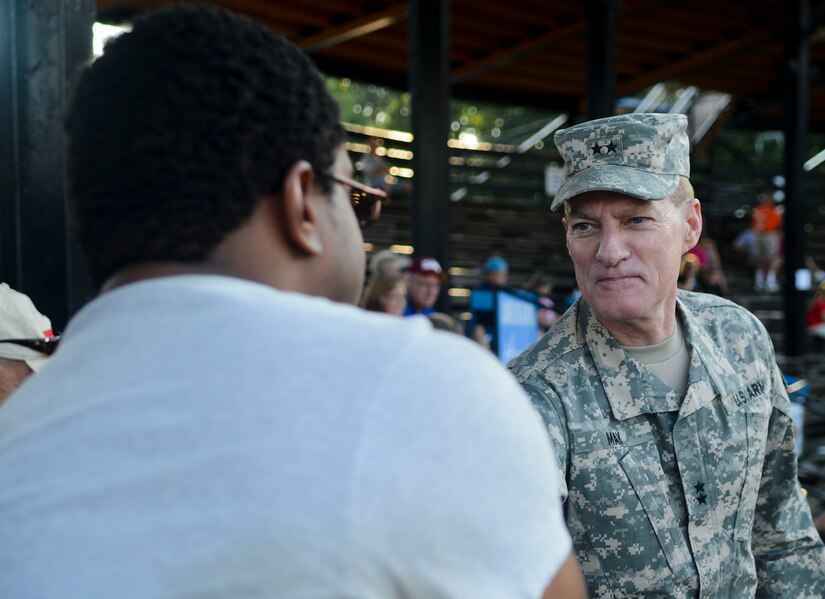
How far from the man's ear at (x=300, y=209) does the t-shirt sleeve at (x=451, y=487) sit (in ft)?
0.80

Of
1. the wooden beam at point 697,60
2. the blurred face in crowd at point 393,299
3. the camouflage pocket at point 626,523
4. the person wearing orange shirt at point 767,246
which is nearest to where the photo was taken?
the camouflage pocket at point 626,523

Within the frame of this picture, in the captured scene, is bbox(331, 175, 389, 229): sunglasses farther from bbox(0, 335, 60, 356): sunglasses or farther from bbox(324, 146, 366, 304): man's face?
bbox(0, 335, 60, 356): sunglasses

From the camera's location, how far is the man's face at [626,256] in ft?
8.06

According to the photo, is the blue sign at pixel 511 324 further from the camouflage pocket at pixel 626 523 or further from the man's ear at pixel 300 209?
the man's ear at pixel 300 209

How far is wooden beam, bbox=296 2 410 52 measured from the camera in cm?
1057

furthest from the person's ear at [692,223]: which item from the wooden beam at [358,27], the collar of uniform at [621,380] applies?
the wooden beam at [358,27]

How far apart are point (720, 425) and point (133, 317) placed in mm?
1707

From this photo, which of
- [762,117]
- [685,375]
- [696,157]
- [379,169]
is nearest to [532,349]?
[685,375]

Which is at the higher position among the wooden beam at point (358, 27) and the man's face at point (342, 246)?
the wooden beam at point (358, 27)

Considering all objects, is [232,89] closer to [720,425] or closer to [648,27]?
[720,425]

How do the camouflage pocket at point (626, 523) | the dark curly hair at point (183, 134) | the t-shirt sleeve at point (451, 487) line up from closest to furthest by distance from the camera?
the t-shirt sleeve at point (451, 487), the dark curly hair at point (183, 134), the camouflage pocket at point (626, 523)

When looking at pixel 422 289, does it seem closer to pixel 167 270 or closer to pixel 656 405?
pixel 656 405

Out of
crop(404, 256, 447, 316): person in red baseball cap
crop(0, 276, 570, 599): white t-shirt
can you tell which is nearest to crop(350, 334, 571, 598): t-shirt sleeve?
crop(0, 276, 570, 599): white t-shirt

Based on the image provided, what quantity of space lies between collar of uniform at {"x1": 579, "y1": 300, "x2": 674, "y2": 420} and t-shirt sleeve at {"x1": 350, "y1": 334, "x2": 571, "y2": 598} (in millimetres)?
1388
